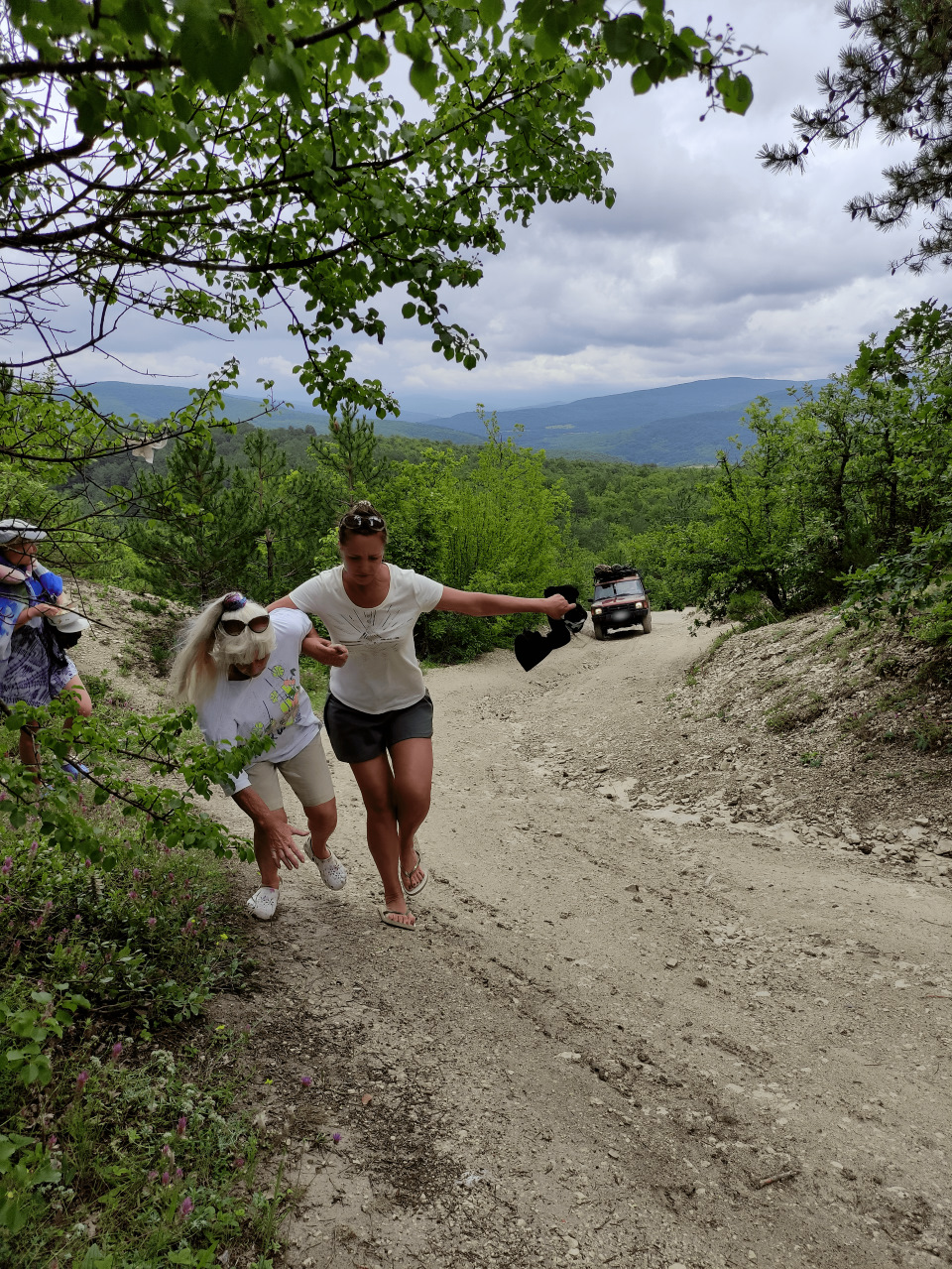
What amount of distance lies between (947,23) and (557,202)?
Answer: 366 centimetres

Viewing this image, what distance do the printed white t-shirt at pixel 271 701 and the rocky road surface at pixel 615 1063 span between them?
107 centimetres

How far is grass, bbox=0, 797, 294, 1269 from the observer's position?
2094 mm

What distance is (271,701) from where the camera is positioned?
13.4 ft

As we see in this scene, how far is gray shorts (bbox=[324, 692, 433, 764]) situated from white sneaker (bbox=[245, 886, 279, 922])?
35.4 inches

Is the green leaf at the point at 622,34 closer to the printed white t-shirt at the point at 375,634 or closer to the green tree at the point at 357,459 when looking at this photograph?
the printed white t-shirt at the point at 375,634

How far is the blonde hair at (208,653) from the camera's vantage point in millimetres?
3893

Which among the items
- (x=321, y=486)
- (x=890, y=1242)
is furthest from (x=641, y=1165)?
(x=321, y=486)

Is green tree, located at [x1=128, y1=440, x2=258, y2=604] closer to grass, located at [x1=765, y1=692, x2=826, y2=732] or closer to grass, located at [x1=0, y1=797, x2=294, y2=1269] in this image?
grass, located at [x1=765, y1=692, x2=826, y2=732]

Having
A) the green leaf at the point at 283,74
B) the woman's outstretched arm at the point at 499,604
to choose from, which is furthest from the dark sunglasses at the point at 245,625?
the green leaf at the point at 283,74

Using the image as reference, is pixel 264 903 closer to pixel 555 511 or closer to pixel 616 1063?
pixel 616 1063

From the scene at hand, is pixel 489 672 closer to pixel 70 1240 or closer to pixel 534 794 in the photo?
pixel 534 794

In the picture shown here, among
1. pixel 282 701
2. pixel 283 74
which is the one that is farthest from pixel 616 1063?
pixel 283 74

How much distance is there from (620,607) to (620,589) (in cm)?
94

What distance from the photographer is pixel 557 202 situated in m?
3.86
